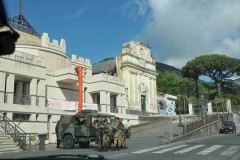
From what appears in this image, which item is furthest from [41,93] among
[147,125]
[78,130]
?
[147,125]

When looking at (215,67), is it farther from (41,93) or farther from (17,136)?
(17,136)

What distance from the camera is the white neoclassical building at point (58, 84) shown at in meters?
25.0

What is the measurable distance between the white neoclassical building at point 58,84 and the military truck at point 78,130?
8.88ft

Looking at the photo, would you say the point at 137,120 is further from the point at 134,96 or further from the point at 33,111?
the point at 33,111

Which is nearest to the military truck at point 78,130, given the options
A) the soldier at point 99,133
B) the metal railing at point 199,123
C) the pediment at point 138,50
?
the soldier at point 99,133

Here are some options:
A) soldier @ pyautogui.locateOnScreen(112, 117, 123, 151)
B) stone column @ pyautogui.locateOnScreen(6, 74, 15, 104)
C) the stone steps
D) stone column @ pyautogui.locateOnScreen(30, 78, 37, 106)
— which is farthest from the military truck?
stone column @ pyautogui.locateOnScreen(30, 78, 37, 106)

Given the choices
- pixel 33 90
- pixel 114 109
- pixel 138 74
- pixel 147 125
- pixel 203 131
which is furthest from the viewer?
pixel 138 74

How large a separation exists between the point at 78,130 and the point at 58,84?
1333 cm

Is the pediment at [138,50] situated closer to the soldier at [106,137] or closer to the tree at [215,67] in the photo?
the tree at [215,67]

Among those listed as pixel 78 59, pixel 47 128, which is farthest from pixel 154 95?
pixel 47 128

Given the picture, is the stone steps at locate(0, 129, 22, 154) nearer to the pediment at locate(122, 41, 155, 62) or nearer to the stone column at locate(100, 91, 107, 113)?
the stone column at locate(100, 91, 107, 113)

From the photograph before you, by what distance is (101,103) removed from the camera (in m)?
35.5

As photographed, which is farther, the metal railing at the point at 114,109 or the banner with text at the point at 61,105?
the metal railing at the point at 114,109

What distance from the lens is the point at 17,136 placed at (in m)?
20.1
